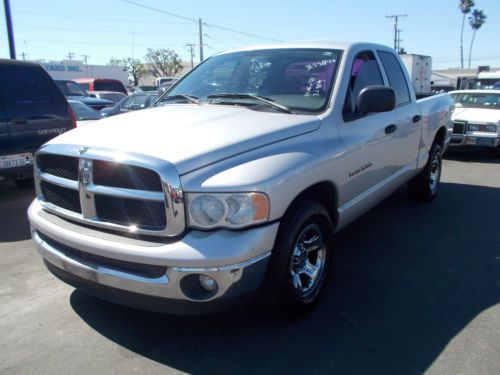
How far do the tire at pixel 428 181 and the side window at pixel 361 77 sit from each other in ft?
6.29

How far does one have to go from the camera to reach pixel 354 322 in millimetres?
3211

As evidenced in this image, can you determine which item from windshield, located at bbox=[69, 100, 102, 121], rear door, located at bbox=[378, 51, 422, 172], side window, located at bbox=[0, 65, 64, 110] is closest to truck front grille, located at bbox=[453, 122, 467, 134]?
rear door, located at bbox=[378, 51, 422, 172]

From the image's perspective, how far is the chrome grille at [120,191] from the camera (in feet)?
8.34

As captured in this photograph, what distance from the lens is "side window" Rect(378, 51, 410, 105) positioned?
4.74 meters

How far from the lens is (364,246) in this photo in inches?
184

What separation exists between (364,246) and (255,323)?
6.20 ft

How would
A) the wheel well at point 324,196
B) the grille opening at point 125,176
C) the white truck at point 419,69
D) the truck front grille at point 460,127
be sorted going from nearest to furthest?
the grille opening at point 125,176 → the wheel well at point 324,196 → the truck front grille at point 460,127 → the white truck at point 419,69

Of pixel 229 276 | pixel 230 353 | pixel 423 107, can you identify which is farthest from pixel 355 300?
pixel 423 107

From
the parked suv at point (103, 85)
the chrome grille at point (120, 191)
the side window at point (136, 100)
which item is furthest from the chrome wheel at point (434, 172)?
the parked suv at point (103, 85)

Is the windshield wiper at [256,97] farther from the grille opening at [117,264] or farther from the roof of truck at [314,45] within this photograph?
the grille opening at [117,264]

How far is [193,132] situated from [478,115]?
921cm

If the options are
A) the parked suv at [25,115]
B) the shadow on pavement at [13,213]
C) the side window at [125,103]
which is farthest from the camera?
the side window at [125,103]

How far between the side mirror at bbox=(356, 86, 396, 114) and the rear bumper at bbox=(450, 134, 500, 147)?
731 cm

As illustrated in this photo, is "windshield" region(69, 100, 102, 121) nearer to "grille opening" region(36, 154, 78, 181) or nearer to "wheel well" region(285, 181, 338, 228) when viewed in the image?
"grille opening" region(36, 154, 78, 181)
